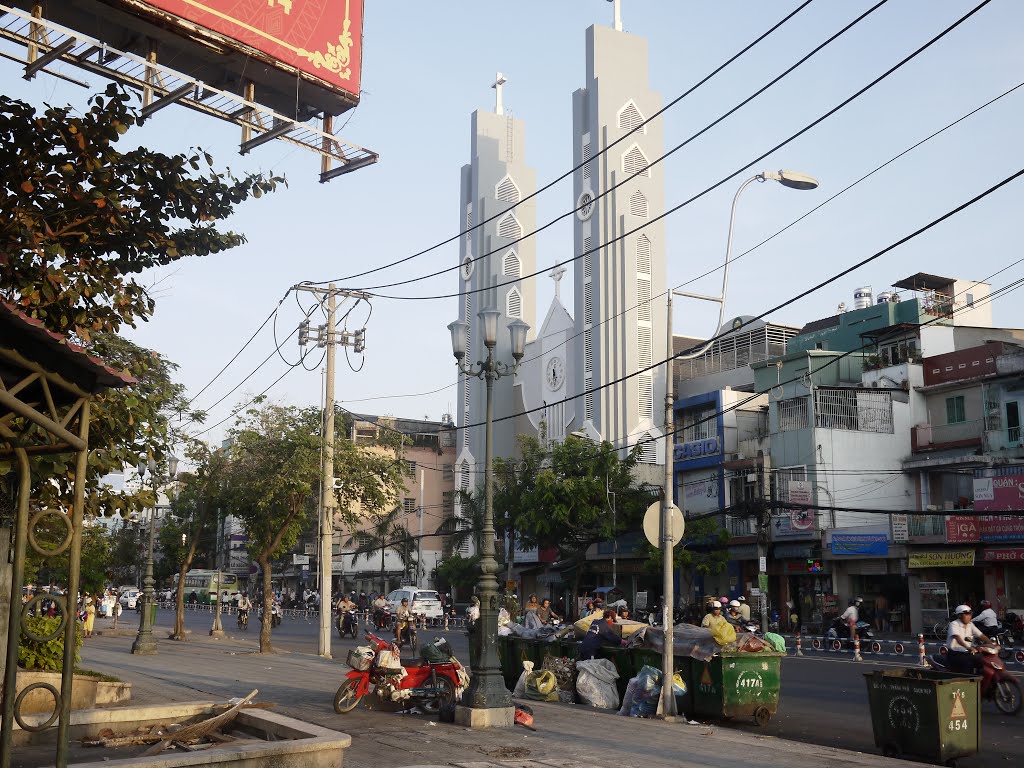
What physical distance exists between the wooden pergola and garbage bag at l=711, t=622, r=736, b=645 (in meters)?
10.3

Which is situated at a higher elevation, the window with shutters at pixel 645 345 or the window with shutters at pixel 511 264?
the window with shutters at pixel 511 264

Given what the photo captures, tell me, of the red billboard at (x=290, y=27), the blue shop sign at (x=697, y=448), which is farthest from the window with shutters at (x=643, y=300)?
the red billboard at (x=290, y=27)

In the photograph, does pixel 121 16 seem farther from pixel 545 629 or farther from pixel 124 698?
pixel 545 629

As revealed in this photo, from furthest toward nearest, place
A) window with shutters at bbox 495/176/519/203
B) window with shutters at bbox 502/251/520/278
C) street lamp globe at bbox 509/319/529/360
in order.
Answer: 1. window with shutters at bbox 495/176/519/203
2. window with shutters at bbox 502/251/520/278
3. street lamp globe at bbox 509/319/529/360

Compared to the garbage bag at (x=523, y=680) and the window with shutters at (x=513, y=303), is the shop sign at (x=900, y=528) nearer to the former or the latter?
the garbage bag at (x=523, y=680)

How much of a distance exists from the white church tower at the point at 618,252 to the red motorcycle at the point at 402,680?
4539 cm

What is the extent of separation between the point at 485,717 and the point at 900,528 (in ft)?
100

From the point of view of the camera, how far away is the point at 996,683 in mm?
15812

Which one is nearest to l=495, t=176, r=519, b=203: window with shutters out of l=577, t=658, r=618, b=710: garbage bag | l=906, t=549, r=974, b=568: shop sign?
l=906, t=549, r=974, b=568: shop sign

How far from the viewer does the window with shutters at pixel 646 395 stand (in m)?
61.8

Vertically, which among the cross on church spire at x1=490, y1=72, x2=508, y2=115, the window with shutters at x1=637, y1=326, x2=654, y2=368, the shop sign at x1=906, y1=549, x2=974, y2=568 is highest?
the cross on church spire at x1=490, y1=72, x2=508, y2=115

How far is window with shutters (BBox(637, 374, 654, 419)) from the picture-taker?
61834 millimetres

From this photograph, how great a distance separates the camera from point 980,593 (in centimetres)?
3903

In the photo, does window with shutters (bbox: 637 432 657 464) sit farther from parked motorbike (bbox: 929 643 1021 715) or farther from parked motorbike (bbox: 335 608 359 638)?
parked motorbike (bbox: 929 643 1021 715)
